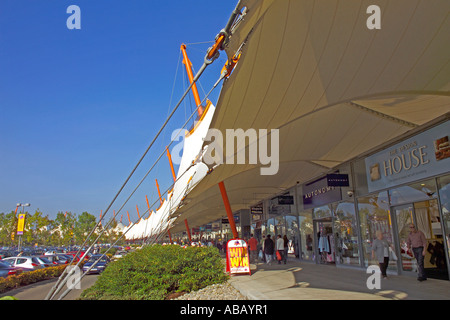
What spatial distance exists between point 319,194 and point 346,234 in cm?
274

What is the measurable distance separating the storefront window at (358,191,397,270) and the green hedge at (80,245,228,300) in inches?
223

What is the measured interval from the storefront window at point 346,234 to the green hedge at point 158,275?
586cm

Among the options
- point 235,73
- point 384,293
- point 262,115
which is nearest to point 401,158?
point 384,293

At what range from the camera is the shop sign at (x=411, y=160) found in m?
8.98

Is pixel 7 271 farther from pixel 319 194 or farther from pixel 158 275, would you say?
pixel 319 194

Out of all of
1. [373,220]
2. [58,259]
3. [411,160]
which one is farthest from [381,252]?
[58,259]

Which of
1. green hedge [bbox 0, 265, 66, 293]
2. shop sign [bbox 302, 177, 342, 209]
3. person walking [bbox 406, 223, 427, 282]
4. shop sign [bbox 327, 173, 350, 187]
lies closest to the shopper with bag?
shop sign [bbox 302, 177, 342, 209]

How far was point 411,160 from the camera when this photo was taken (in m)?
10.1

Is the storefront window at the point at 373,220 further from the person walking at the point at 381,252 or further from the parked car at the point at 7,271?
the parked car at the point at 7,271

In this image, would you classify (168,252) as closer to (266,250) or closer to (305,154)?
(305,154)

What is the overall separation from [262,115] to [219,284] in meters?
4.99
